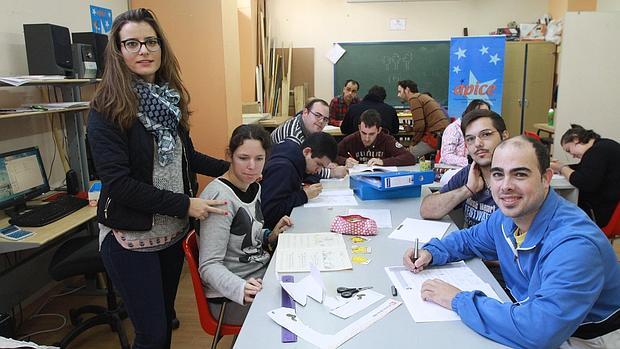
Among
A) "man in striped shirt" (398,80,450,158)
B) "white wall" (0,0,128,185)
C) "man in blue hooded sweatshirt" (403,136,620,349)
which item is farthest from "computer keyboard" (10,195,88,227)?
"man in striped shirt" (398,80,450,158)

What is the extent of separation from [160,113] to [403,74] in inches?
258

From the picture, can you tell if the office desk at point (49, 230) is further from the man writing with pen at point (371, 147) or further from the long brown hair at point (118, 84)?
the man writing with pen at point (371, 147)

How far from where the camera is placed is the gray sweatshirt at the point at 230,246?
5.52 ft

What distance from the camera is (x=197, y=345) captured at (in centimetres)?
269

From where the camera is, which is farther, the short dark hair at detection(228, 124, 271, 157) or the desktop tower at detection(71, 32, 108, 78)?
the desktop tower at detection(71, 32, 108, 78)

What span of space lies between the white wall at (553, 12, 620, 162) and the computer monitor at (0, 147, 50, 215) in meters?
5.65

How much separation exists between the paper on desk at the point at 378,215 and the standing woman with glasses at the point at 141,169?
2.80 ft

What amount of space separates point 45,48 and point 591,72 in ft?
19.2

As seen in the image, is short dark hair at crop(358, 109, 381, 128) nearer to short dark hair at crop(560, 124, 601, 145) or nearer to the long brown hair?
short dark hair at crop(560, 124, 601, 145)

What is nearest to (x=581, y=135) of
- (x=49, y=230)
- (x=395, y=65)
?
(x=49, y=230)

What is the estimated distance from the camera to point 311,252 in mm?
1858

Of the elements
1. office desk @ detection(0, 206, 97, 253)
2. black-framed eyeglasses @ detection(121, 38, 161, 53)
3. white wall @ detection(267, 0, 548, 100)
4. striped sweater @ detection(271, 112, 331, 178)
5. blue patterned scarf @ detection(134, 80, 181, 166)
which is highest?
white wall @ detection(267, 0, 548, 100)

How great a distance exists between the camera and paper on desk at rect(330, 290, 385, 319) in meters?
1.38

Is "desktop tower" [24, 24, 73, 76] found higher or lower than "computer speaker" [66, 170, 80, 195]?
higher
